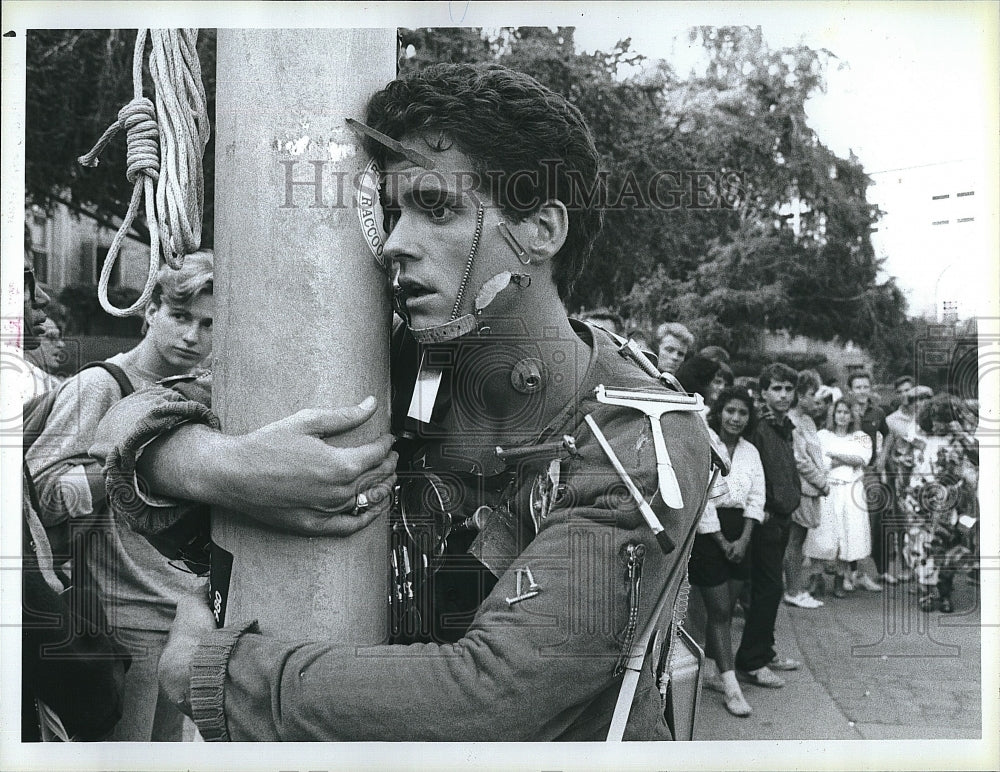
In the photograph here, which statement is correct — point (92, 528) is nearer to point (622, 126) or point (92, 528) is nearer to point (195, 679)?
point (195, 679)

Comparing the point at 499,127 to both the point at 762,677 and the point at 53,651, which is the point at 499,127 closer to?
the point at 762,677

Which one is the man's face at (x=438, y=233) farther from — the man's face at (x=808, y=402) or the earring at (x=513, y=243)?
the man's face at (x=808, y=402)

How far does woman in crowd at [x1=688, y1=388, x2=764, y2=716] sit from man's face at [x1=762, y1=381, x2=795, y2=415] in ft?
0.19

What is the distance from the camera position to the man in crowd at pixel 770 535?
3.25 metres

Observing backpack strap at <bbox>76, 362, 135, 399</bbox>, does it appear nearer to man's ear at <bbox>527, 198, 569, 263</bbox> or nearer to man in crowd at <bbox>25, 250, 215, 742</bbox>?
man in crowd at <bbox>25, 250, 215, 742</bbox>

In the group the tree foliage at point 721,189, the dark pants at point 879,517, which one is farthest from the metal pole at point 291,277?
the dark pants at point 879,517

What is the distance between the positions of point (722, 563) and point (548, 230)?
48.2 inches

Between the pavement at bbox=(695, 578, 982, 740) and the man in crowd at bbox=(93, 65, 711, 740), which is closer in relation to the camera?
the man in crowd at bbox=(93, 65, 711, 740)

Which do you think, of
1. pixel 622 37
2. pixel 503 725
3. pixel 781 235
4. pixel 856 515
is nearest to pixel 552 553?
pixel 503 725

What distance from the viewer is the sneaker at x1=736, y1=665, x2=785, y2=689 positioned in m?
3.23

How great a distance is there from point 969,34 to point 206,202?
226cm

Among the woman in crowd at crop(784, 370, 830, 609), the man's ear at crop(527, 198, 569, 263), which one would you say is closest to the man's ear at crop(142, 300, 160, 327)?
the man's ear at crop(527, 198, 569, 263)

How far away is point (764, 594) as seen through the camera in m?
3.29

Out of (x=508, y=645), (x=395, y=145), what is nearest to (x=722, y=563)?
(x=508, y=645)
